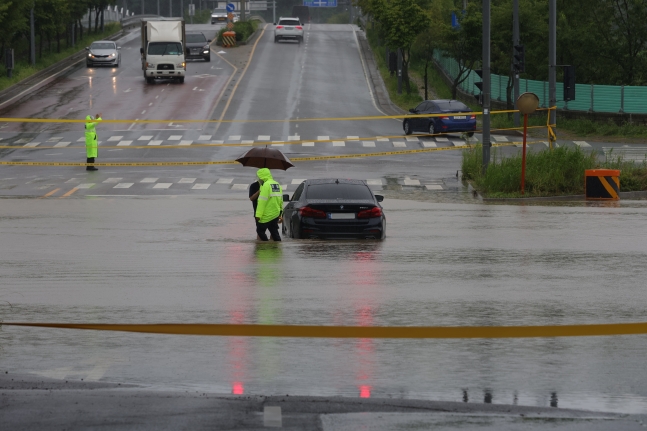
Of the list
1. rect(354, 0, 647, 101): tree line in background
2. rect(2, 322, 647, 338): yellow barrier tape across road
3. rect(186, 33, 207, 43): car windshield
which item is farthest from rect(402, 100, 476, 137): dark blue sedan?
rect(2, 322, 647, 338): yellow barrier tape across road

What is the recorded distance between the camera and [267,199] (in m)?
18.7

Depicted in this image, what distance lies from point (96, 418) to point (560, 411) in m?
3.25

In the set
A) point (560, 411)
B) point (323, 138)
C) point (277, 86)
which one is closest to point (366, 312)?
point (560, 411)

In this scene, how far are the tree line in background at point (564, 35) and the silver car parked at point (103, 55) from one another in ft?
64.3

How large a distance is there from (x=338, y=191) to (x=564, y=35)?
1487 inches

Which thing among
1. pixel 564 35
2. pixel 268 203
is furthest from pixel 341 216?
pixel 564 35

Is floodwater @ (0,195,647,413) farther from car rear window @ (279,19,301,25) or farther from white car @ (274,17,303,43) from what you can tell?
car rear window @ (279,19,301,25)

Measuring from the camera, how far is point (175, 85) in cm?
6312

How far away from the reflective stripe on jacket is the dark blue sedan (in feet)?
88.5

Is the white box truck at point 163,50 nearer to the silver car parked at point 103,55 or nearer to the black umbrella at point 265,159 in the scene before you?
the silver car parked at point 103,55

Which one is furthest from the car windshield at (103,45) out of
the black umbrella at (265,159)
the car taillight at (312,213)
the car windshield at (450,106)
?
the car taillight at (312,213)

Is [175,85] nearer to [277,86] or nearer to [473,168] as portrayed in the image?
[277,86]

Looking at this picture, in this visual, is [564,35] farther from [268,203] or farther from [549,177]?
[268,203]

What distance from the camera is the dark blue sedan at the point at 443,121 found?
45.4m
